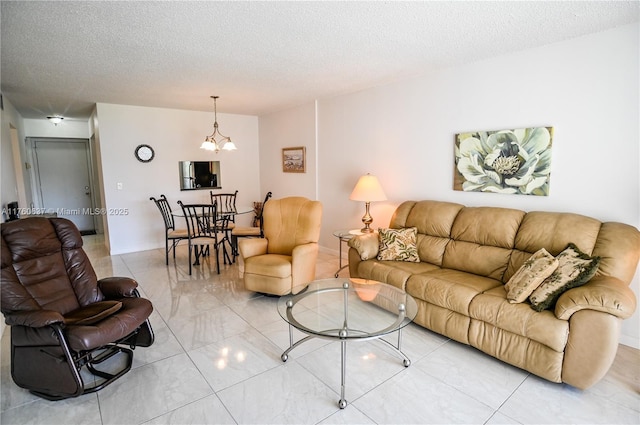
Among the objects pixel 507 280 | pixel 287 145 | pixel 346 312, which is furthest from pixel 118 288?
pixel 287 145

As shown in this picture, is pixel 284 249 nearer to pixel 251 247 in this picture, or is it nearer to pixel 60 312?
pixel 251 247

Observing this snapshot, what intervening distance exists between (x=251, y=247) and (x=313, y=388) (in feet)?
6.39

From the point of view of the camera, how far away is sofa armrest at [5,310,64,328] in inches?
75.9

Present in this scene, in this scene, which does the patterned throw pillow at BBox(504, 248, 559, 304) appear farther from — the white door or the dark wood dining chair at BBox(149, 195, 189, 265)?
the white door

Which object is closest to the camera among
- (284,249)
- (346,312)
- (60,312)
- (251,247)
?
(60,312)

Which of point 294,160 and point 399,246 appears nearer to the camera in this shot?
point 399,246

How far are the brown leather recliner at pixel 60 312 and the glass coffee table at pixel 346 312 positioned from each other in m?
1.11

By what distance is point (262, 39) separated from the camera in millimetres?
2695

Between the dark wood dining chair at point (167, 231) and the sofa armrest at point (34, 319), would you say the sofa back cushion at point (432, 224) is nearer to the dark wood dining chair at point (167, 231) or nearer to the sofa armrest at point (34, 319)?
the sofa armrest at point (34, 319)

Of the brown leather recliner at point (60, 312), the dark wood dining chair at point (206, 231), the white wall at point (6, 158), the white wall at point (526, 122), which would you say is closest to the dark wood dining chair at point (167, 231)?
the dark wood dining chair at point (206, 231)

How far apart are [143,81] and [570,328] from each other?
4.70 m

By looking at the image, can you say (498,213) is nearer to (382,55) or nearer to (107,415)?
(382,55)

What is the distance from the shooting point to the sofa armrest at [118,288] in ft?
8.70

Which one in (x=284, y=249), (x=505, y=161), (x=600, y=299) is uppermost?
(x=505, y=161)
